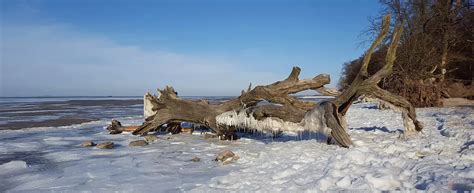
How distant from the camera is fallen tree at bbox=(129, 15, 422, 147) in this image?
7676mm

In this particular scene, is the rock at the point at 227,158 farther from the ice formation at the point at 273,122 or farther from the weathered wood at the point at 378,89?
the weathered wood at the point at 378,89

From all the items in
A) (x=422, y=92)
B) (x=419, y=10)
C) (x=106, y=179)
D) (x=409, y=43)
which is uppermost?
(x=419, y=10)

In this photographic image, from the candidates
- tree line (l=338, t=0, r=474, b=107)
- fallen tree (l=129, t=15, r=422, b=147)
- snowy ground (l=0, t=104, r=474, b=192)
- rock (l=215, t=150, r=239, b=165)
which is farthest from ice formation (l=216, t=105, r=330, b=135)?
tree line (l=338, t=0, r=474, b=107)

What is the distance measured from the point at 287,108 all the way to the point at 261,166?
2703 millimetres

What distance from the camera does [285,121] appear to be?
8469 mm

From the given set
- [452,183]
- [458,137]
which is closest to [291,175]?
[452,183]

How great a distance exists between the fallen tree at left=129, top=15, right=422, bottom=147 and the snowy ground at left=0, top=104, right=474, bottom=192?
459mm

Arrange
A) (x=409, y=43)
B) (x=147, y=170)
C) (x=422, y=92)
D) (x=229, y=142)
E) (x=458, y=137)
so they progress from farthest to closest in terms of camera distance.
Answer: (x=409, y=43), (x=422, y=92), (x=229, y=142), (x=458, y=137), (x=147, y=170)

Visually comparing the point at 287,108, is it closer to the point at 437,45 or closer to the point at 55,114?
the point at 437,45

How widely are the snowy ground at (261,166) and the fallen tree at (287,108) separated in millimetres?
459

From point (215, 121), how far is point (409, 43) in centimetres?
1633

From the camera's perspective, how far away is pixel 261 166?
6.10 meters

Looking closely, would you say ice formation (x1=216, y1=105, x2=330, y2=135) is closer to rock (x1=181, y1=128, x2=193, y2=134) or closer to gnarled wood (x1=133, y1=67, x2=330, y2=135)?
gnarled wood (x1=133, y1=67, x2=330, y2=135)

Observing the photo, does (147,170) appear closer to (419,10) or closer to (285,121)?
(285,121)
